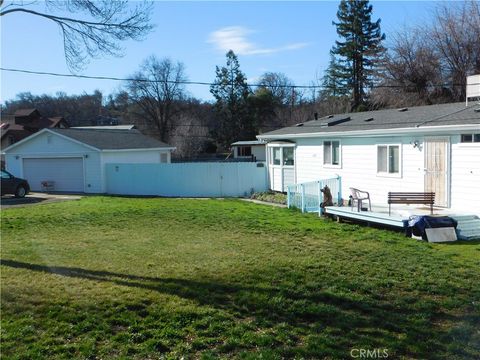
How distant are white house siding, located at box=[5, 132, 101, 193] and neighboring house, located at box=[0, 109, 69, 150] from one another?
29.9 metres

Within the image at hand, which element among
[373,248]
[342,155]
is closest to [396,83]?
[342,155]

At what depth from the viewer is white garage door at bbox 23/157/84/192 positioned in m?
26.9

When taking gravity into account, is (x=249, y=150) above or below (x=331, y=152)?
above

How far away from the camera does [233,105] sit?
5966 cm

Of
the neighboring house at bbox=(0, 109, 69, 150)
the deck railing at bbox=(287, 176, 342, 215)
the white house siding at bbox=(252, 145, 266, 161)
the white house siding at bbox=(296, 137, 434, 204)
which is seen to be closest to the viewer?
the white house siding at bbox=(296, 137, 434, 204)

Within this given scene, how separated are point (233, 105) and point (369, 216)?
4805 cm

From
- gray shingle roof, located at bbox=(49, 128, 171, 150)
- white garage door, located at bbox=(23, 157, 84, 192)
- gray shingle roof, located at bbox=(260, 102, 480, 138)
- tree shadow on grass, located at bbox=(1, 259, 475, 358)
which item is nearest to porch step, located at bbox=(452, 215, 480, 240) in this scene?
gray shingle roof, located at bbox=(260, 102, 480, 138)

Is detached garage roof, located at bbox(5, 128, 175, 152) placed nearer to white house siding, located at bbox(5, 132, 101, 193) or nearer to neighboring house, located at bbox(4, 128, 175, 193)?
neighboring house, located at bbox(4, 128, 175, 193)

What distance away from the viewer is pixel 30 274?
7.50 meters

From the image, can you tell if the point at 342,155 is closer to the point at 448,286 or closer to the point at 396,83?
the point at 448,286

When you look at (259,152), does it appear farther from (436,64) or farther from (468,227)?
(468,227)

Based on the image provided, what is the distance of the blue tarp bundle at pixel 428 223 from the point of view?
36.5 ft

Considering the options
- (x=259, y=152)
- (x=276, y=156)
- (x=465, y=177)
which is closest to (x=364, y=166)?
(x=465, y=177)
